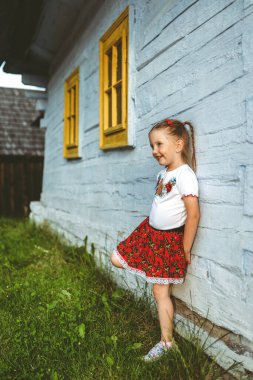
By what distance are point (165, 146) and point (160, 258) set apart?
72cm

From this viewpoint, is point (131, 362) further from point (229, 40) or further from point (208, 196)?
point (229, 40)

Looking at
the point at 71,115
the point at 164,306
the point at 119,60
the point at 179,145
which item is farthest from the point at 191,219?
the point at 71,115

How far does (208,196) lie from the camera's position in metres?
2.44

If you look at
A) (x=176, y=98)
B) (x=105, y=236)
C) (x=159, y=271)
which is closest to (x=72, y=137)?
(x=105, y=236)

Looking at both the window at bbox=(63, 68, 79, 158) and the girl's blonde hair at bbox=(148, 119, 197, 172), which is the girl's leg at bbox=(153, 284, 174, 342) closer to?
the girl's blonde hair at bbox=(148, 119, 197, 172)

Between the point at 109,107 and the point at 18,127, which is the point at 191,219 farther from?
the point at 18,127

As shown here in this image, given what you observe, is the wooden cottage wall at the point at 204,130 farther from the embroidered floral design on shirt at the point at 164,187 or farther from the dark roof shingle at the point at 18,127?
the dark roof shingle at the point at 18,127

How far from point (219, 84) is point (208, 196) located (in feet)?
2.21

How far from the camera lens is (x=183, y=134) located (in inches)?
101

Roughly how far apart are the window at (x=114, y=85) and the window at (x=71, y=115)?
141cm

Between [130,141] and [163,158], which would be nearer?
[163,158]

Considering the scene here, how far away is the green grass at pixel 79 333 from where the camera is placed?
2.32 m

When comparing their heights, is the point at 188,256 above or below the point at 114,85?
below

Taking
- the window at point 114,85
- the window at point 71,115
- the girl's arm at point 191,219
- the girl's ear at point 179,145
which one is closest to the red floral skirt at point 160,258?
the girl's arm at point 191,219
